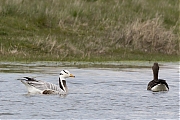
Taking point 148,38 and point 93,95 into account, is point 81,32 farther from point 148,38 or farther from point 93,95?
point 93,95

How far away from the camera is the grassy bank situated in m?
26.1

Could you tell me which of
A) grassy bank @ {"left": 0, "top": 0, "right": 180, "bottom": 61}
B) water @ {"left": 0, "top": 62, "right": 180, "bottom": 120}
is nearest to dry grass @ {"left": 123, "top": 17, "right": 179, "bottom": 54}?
grassy bank @ {"left": 0, "top": 0, "right": 180, "bottom": 61}

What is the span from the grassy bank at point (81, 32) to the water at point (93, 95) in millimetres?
1966

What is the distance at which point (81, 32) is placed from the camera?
99.2 ft

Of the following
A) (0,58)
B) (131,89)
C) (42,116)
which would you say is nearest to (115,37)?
(0,58)

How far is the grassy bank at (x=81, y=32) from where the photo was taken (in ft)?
85.6

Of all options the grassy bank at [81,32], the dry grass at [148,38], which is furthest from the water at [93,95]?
the dry grass at [148,38]

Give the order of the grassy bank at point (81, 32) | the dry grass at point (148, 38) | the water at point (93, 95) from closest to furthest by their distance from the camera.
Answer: the water at point (93, 95) < the grassy bank at point (81, 32) < the dry grass at point (148, 38)

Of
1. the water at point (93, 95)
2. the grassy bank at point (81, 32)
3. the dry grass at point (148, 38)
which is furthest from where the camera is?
the dry grass at point (148, 38)

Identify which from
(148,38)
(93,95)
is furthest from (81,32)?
(93,95)

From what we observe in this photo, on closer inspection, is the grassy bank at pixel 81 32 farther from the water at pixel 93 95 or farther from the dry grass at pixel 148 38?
the water at pixel 93 95

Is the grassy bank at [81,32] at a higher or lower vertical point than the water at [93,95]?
higher

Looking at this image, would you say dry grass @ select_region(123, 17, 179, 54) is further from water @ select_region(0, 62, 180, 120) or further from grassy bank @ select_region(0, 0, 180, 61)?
water @ select_region(0, 62, 180, 120)

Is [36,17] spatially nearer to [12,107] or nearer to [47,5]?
[47,5]
